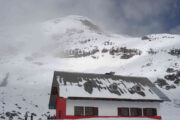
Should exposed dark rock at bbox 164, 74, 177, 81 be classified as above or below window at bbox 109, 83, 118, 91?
above

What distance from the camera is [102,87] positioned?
30.4m

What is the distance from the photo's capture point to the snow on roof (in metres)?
28.2

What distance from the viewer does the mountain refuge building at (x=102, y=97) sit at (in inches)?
1088

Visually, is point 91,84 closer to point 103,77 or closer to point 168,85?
point 103,77

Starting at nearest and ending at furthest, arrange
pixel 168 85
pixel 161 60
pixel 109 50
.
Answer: pixel 168 85 < pixel 161 60 < pixel 109 50

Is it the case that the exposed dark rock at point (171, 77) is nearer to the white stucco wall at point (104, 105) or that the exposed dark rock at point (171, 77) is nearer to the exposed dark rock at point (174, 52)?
the exposed dark rock at point (174, 52)

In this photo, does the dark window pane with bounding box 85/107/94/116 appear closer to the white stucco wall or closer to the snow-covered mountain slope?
the white stucco wall

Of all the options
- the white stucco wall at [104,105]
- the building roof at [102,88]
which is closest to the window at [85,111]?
the white stucco wall at [104,105]

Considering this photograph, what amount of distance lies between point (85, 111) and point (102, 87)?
4.24m

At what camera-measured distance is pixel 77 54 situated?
136375mm

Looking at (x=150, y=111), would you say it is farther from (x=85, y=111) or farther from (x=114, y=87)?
(x=85, y=111)

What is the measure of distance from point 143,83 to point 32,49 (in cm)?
13762

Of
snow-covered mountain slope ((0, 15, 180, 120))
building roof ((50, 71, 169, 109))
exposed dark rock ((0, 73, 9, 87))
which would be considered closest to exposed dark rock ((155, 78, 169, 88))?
snow-covered mountain slope ((0, 15, 180, 120))

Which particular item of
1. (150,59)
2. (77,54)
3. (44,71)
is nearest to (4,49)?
(77,54)
